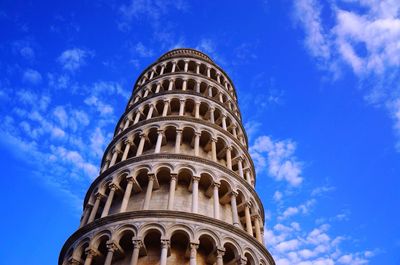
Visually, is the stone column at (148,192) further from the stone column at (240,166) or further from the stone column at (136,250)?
the stone column at (240,166)

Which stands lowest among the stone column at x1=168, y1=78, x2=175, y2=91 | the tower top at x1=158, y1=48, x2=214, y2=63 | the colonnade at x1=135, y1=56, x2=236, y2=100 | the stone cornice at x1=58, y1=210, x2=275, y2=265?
the stone cornice at x1=58, y1=210, x2=275, y2=265

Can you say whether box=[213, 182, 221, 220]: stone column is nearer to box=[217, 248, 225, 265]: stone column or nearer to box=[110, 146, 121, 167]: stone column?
box=[217, 248, 225, 265]: stone column

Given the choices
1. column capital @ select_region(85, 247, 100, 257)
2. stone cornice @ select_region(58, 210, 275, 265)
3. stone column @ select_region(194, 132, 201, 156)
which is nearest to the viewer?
column capital @ select_region(85, 247, 100, 257)

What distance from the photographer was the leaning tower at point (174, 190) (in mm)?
17484

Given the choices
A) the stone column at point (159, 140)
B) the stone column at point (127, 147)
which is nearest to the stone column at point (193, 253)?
the stone column at point (159, 140)

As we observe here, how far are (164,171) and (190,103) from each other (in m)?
7.79

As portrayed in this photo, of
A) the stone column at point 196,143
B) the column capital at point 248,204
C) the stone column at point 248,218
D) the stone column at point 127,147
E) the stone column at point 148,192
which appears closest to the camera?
the stone column at point 148,192

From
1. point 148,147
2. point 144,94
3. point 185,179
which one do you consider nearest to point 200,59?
point 144,94

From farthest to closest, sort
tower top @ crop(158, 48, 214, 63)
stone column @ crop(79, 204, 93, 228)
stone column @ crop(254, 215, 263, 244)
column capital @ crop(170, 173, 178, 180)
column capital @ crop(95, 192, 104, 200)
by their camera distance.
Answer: tower top @ crop(158, 48, 214, 63) < column capital @ crop(95, 192, 104, 200) < stone column @ crop(254, 215, 263, 244) < stone column @ crop(79, 204, 93, 228) < column capital @ crop(170, 173, 178, 180)

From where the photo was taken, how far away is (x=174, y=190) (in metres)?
19.7

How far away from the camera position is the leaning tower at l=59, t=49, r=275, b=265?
17484 millimetres

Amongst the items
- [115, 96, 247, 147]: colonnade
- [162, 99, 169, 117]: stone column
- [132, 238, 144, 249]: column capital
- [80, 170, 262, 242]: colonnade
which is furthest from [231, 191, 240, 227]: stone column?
[162, 99, 169, 117]: stone column

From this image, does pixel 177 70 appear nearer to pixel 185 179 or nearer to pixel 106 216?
pixel 185 179

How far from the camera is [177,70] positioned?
3259 cm
